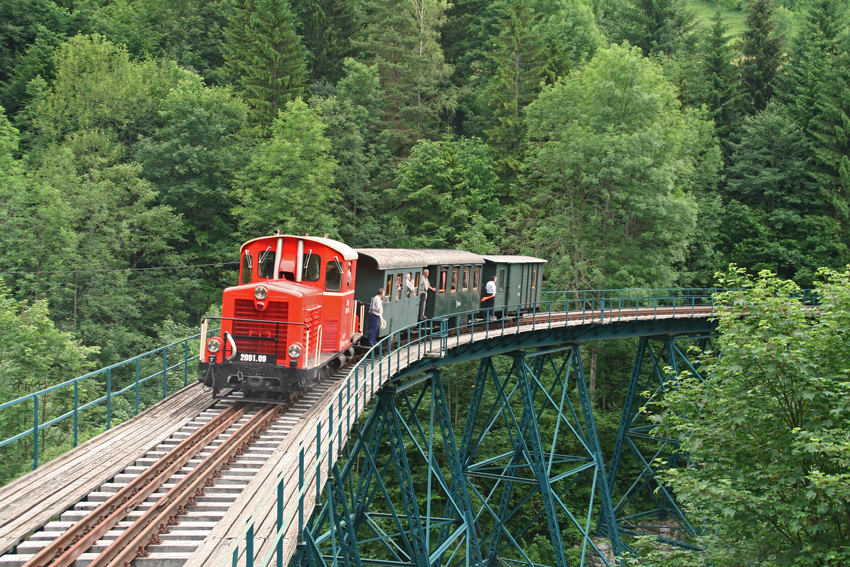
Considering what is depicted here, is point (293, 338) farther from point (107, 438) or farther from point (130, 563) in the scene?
point (130, 563)

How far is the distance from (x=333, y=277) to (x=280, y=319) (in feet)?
5.63

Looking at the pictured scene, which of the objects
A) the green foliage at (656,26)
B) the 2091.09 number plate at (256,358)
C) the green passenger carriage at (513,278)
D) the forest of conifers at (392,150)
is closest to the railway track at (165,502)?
the 2091.09 number plate at (256,358)

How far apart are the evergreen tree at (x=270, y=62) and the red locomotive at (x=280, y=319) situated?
1143 inches

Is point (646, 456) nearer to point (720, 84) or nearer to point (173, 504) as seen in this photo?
point (173, 504)

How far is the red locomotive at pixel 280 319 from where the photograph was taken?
1173 centimetres

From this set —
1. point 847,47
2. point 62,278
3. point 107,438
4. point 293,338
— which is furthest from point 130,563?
point 847,47

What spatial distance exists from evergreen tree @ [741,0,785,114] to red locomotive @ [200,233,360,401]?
1647 inches

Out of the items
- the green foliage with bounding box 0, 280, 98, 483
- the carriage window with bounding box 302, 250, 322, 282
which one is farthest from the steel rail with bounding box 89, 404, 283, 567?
the green foliage with bounding box 0, 280, 98, 483

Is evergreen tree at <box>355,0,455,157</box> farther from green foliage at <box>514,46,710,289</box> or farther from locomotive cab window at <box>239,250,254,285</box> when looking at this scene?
locomotive cab window at <box>239,250,254,285</box>

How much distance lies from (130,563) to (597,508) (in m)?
24.1

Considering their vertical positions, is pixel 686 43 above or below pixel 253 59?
above

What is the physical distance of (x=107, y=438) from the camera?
997 cm

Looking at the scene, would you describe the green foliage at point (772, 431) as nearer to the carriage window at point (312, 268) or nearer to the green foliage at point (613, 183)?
the carriage window at point (312, 268)

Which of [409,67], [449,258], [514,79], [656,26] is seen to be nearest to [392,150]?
[409,67]
